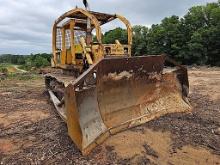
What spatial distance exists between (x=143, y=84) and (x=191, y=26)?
29182mm

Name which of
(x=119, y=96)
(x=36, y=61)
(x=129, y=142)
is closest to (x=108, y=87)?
(x=119, y=96)

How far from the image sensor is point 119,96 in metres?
5.30

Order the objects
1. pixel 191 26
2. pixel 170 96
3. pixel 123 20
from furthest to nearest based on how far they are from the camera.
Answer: pixel 191 26, pixel 123 20, pixel 170 96

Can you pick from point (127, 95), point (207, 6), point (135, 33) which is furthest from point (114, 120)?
point (135, 33)

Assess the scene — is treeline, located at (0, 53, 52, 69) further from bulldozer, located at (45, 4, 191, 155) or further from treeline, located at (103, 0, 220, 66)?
bulldozer, located at (45, 4, 191, 155)

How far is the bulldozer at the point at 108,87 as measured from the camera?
439 centimetres

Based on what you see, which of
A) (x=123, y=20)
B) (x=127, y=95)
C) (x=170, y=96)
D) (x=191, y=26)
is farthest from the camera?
(x=191, y=26)

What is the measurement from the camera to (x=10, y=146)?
4.71 metres

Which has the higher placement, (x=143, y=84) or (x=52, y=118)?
(x=143, y=84)

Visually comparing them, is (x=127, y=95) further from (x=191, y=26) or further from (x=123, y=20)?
(x=191, y=26)

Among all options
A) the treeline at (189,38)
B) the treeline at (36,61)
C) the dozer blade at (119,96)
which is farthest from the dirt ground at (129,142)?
the treeline at (189,38)

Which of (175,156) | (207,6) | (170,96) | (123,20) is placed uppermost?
(207,6)

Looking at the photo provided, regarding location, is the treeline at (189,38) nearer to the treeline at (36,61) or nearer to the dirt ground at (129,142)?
the treeline at (36,61)

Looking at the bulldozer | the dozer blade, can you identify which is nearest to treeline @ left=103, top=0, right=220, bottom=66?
the bulldozer
